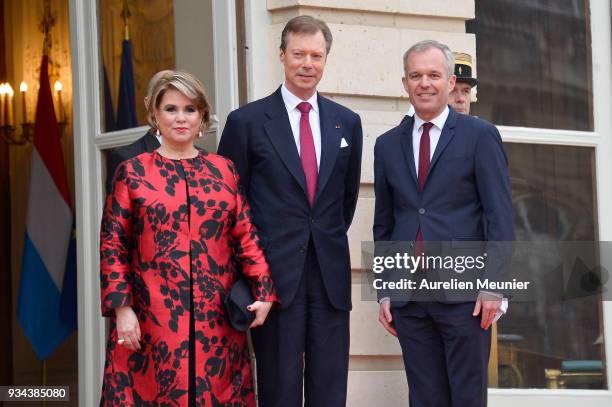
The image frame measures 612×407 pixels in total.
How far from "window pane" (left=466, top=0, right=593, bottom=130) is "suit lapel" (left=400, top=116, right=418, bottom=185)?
1272 mm

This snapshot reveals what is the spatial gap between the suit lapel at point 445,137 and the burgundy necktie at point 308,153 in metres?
0.45

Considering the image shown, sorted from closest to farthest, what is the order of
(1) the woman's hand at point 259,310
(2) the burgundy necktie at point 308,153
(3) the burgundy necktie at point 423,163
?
(1) the woman's hand at point 259,310, (3) the burgundy necktie at point 423,163, (2) the burgundy necktie at point 308,153

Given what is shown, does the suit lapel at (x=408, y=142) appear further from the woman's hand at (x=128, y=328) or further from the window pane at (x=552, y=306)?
the window pane at (x=552, y=306)

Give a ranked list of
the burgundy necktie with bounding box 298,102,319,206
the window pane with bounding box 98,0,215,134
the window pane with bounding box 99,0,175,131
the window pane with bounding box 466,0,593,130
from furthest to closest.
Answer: the window pane with bounding box 466,0,593,130, the window pane with bounding box 99,0,175,131, the window pane with bounding box 98,0,215,134, the burgundy necktie with bounding box 298,102,319,206

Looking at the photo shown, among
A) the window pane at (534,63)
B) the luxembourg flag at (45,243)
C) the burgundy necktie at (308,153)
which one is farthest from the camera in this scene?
the luxembourg flag at (45,243)

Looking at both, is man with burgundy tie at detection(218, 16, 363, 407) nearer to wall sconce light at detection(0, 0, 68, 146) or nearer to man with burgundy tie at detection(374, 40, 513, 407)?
man with burgundy tie at detection(374, 40, 513, 407)

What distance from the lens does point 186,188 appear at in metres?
3.99

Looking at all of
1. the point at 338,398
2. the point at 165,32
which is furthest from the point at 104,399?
the point at 165,32

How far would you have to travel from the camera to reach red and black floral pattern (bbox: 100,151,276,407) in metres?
3.89

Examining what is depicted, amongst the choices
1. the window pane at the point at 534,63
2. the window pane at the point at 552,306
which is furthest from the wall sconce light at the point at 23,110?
the window pane at the point at 552,306

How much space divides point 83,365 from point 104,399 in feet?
4.61

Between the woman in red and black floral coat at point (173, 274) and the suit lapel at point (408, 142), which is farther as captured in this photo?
the suit lapel at point (408, 142)

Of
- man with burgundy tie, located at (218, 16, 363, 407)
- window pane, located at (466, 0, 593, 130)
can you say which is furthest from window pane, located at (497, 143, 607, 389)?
man with burgundy tie, located at (218, 16, 363, 407)

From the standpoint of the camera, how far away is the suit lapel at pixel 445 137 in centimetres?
414
